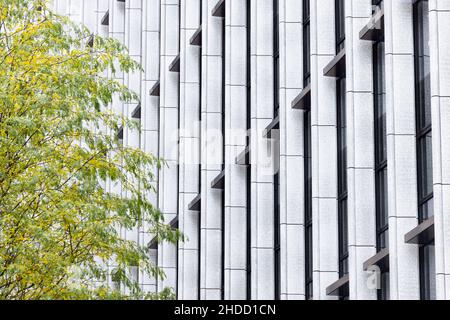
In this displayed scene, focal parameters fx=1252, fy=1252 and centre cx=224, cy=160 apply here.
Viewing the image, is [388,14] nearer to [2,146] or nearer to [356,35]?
[356,35]

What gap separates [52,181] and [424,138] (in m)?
7.84

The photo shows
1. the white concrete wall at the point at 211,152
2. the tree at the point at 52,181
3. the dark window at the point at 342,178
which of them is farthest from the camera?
the white concrete wall at the point at 211,152

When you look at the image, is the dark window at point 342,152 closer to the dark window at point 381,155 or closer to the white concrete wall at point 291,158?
the white concrete wall at point 291,158

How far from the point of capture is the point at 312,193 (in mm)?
30281

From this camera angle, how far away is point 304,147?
107ft

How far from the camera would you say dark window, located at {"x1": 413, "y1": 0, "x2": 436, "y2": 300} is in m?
25.0

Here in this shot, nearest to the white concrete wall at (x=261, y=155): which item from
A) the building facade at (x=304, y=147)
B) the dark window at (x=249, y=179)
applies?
the building facade at (x=304, y=147)

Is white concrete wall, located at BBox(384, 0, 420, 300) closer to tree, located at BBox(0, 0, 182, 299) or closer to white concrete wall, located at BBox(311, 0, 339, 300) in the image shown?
white concrete wall, located at BBox(311, 0, 339, 300)

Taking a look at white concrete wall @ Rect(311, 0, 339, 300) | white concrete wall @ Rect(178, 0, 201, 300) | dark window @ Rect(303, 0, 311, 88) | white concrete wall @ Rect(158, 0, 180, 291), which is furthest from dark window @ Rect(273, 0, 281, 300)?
white concrete wall @ Rect(158, 0, 180, 291)

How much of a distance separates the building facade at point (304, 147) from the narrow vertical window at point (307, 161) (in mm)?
47

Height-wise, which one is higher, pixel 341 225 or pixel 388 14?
pixel 388 14

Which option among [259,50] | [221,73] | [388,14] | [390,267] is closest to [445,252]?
[390,267]

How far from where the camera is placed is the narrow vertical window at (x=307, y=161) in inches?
1248
